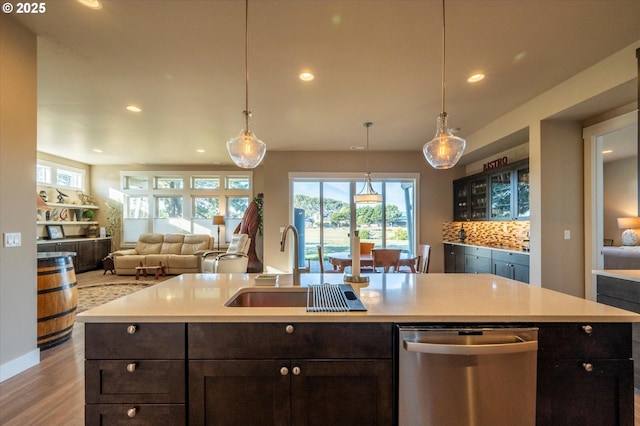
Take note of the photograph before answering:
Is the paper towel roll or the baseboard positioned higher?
the paper towel roll

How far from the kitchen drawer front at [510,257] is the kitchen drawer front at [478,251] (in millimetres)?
137

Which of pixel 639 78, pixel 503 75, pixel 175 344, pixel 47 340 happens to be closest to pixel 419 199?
pixel 503 75

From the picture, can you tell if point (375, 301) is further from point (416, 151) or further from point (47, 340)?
point (416, 151)

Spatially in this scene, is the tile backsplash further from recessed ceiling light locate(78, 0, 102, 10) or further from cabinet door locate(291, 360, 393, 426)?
recessed ceiling light locate(78, 0, 102, 10)

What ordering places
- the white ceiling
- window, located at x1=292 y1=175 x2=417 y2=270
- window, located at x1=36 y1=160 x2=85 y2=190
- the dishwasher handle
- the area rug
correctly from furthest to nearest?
window, located at x1=36 y1=160 x2=85 y2=190 < window, located at x1=292 y1=175 x2=417 y2=270 < the area rug < the white ceiling < the dishwasher handle

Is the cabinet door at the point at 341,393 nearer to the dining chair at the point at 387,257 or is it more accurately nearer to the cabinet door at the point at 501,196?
the dining chair at the point at 387,257

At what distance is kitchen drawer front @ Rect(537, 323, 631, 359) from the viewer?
3.94ft

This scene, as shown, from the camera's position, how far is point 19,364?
2336 millimetres

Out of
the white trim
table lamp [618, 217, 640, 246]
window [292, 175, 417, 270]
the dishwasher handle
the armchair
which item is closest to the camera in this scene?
the dishwasher handle

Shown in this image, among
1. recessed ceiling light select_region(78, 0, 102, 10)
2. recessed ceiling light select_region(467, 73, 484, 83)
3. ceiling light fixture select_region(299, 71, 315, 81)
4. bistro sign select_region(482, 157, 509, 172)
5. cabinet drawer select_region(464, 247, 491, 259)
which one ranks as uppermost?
recessed ceiling light select_region(78, 0, 102, 10)

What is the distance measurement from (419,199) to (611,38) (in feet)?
12.4

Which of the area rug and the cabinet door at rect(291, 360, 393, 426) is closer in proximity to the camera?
the cabinet door at rect(291, 360, 393, 426)

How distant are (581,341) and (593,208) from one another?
2.97 m

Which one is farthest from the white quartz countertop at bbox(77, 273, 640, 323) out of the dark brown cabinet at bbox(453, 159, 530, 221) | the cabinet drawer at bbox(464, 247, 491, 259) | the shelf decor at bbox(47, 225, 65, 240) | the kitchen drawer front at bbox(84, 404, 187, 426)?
the shelf decor at bbox(47, 225, 65, 240)
